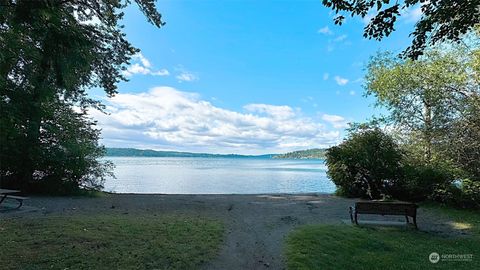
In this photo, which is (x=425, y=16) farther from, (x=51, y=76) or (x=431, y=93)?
(x=431, y=93)

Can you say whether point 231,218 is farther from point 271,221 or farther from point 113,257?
point 113,257

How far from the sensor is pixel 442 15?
16.0 feet

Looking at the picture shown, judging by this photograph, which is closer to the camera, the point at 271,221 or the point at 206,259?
the point at 206,259

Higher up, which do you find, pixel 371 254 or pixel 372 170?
pixel 372 170

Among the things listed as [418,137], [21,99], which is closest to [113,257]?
[21,99]

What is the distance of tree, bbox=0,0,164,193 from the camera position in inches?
205

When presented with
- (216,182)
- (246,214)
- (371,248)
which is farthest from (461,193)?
(216,182)

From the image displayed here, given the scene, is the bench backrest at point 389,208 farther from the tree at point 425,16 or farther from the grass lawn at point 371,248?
the tree at point 425,16

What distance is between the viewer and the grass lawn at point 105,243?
5.25 metres

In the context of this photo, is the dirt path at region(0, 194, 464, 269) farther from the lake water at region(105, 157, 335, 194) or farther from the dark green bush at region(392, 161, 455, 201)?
the lake water at region(105, 157, 335, 194)

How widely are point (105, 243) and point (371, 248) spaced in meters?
5.56

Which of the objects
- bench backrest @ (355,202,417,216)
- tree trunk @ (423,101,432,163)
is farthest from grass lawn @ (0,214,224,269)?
tree trunk @ (423,101,432,163)

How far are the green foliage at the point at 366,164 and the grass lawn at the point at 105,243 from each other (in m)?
9.08

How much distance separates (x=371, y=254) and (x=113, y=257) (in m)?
4.99
